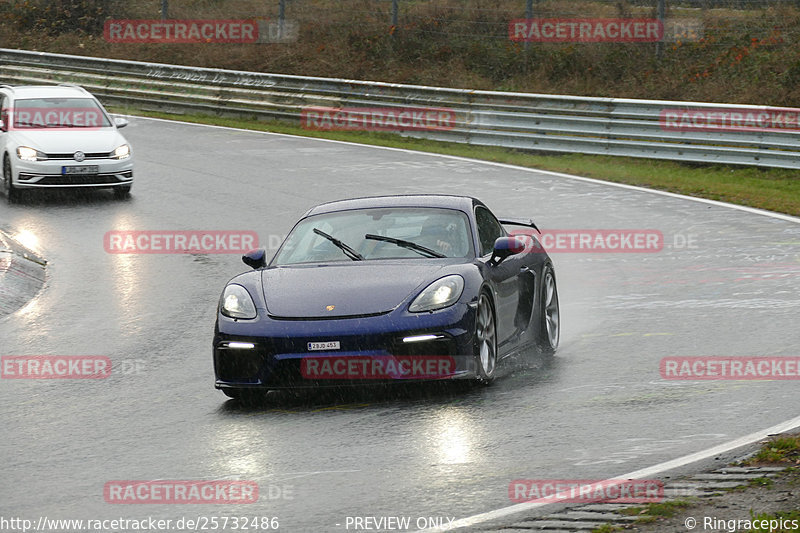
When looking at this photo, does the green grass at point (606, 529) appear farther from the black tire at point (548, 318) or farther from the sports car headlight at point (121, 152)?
the sports car headlight at point (121, 152)

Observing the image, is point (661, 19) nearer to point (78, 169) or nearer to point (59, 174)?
point (78, 169)

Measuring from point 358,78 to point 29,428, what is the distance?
25.2 metres

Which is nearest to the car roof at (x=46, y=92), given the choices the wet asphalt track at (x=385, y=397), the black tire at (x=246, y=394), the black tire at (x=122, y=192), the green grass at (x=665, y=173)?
the black tire at (x=122, y=192)

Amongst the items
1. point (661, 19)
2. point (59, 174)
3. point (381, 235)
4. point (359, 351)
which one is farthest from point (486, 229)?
point (661, 19)

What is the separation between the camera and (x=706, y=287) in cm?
1316

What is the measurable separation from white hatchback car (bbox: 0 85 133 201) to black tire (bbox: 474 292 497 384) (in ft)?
40.3

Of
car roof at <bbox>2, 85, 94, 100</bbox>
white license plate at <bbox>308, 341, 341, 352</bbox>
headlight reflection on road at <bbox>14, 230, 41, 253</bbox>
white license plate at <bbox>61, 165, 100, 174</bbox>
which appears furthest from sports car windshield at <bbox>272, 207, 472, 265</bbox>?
car roof at <bbox>2, 85, 94, 100</bbox>

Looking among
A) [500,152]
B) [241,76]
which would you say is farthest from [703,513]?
[241,76]

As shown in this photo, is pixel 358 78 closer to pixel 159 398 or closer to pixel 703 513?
pixel 159 398

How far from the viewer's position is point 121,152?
20438 millimetres

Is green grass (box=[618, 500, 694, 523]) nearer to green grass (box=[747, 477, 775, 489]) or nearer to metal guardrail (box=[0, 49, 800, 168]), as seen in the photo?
green grass (box=[747, 477, 775, 489])

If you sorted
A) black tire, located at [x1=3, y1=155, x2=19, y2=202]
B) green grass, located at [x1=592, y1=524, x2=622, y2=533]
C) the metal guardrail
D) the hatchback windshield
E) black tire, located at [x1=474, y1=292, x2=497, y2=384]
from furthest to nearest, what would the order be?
the metal guardrail
the hatchback windshield
black tire, located at [x1=3, y1=155, x2=19, y2=202]
black tire, located at [x1=474, y1=292, x2=497, y2=384]
green grass, located at [x1=592, y1=524, x2=622, y2=533]

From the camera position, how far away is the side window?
10.2 m

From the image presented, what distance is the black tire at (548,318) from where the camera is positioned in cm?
1055
